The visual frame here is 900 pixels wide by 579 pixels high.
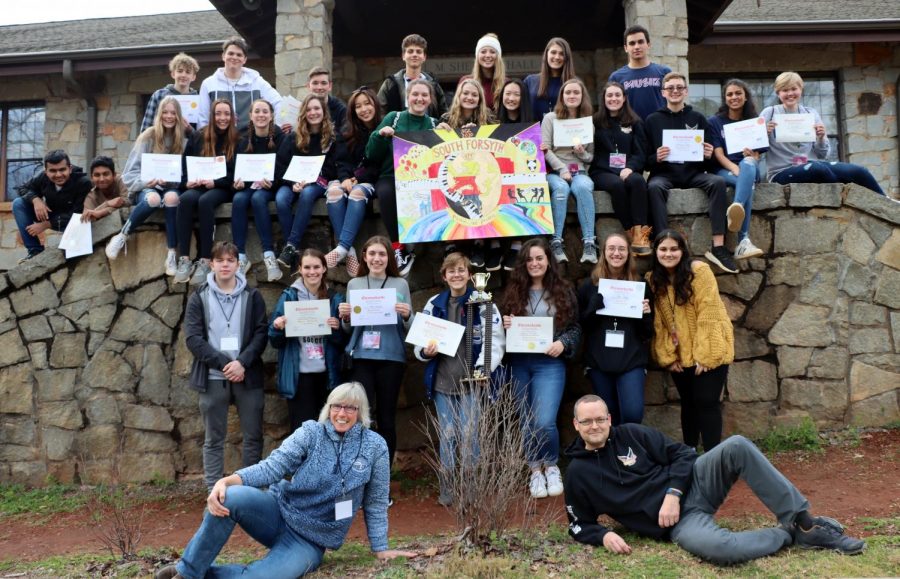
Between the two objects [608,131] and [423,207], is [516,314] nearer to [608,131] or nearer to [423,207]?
[423,207]

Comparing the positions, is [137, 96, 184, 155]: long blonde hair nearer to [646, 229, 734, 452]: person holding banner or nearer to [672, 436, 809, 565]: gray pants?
[646, 229, 734, 452]: person holding banner

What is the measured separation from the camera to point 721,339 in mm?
5316

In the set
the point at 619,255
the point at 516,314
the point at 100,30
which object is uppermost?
the point at 100,30

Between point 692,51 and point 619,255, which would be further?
point 692,51

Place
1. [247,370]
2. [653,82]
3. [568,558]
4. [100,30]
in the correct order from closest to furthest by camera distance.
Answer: [568,558] < [247,370] < [653,82] < [100,30]

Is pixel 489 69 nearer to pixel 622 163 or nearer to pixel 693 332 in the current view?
pixel 622 163

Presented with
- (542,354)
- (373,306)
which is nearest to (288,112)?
(373,306)

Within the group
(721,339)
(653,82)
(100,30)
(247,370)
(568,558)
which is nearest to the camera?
(568,558)

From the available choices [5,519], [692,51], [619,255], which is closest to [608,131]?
[619,255]

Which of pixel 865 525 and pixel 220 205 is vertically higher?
pixel 220 205

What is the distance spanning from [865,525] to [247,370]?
427 centimetres

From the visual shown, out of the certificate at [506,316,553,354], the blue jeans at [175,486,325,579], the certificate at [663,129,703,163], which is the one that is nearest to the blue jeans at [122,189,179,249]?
the certificate at [506,316,553,354]

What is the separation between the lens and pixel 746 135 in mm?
6371

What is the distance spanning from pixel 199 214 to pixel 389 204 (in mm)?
1584
